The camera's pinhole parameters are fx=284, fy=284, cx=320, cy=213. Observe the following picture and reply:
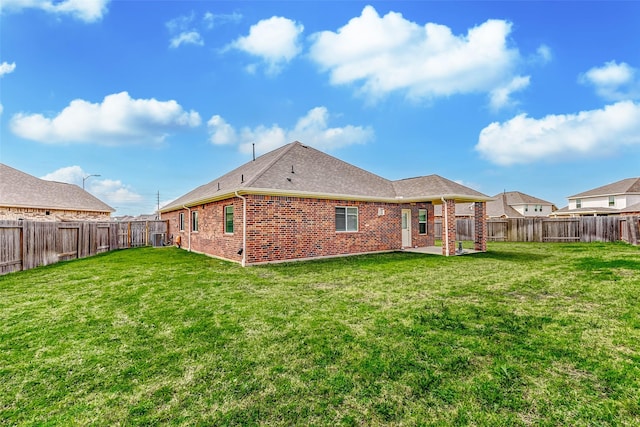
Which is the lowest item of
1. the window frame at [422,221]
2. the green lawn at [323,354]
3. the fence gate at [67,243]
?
the green lawn at [323,354]

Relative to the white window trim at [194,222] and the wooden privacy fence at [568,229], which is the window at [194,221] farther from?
the wooden privacy fence at [568,229]

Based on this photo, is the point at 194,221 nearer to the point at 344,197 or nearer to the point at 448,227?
the point at 344,197

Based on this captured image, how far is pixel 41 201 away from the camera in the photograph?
63.5 ft

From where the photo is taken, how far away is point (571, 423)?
2338mm

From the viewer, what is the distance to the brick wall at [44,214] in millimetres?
17655

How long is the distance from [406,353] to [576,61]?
18.2 m

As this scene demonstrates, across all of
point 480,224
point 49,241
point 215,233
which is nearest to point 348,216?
point 215,233

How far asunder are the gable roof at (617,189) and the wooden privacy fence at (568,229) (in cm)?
2422

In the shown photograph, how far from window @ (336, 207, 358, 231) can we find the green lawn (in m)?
5.63

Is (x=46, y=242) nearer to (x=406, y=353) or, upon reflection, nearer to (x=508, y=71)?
(x=406, y=353)

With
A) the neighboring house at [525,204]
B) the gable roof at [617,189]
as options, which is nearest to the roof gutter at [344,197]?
the gable roof at [617,189]

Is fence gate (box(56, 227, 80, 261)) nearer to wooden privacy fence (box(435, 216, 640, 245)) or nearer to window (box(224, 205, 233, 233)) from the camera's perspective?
window (box(224, 205, 233, 233))

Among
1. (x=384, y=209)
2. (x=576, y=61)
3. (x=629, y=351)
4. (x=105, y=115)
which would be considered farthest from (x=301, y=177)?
(x=576, y=61)

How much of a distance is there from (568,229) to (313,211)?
1750 centimetres
